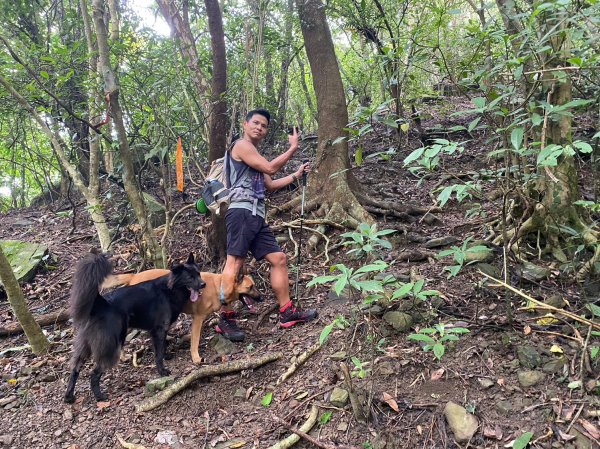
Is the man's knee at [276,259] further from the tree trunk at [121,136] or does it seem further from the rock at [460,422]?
the rock at [460,422]

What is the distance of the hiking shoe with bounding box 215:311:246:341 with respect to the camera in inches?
186

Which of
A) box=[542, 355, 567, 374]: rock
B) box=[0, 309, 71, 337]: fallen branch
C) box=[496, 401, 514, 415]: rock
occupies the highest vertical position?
box=[0, 309, 71, 337]: fallen branch

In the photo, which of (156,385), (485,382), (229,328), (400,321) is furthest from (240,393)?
(485,382)

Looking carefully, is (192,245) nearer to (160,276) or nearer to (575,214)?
(160,276)

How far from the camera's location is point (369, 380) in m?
3.43

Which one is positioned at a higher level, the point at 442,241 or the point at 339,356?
the point at 442,241

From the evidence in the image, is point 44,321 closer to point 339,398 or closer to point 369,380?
point 339,398

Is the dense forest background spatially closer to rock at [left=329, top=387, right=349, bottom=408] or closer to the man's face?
rock at [left=329, top=387, right=349, bottom=408]

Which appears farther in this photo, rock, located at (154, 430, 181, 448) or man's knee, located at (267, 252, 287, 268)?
man's knee, located at (267, 252, 287, 268)

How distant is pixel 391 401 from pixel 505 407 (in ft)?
2.63

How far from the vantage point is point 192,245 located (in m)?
6.94

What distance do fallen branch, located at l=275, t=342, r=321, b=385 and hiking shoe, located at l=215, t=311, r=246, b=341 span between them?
3.15 feet

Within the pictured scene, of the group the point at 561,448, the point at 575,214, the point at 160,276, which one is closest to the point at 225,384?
the point at 160,276

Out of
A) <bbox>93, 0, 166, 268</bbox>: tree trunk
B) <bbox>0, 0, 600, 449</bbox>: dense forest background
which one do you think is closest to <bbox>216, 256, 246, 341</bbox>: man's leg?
<bbox>0, 0, 600, 449</bbox>: dense forest background
